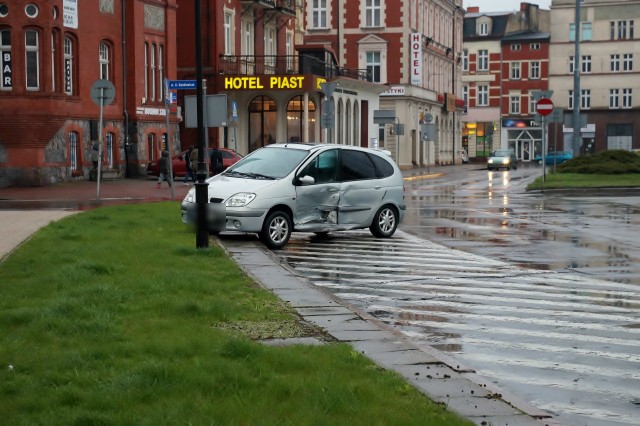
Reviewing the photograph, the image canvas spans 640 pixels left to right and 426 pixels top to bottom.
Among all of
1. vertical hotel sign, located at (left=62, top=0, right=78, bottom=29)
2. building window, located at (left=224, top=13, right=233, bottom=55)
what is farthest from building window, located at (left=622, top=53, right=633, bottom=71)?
vertical hotel sign, located at (left=62, top=0, right=78, bottom=29)

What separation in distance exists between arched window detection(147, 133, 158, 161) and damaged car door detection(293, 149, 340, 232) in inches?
1084

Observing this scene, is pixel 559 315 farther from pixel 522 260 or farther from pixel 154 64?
pixel 154 64

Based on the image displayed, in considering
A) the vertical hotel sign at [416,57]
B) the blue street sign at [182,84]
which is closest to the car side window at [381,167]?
the blue street sign at [182,84]

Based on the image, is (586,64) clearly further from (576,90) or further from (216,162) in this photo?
(216,162)

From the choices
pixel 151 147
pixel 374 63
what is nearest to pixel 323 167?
pixel 151 147

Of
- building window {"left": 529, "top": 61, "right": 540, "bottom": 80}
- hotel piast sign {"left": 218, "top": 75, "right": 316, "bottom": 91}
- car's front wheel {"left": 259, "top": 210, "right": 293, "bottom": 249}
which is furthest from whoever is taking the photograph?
building window {"left": 529, "top": 61, "right": 540, "bottom": 80}

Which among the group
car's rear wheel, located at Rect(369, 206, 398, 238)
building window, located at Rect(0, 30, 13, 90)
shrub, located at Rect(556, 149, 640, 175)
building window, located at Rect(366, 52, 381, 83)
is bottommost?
car's rear wheel, located at Rect(369, 206, 398, 238)

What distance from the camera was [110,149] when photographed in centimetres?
4344

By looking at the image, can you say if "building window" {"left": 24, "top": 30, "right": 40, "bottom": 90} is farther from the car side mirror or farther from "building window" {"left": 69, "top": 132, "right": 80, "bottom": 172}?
the car side mirror

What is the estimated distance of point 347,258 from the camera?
16.9 metres

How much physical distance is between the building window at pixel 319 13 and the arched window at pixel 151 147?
3521 centimetres

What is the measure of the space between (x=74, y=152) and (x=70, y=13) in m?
5.19

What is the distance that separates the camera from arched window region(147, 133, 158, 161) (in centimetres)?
4581

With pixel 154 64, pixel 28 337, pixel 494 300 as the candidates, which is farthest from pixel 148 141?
pixel 28 337
